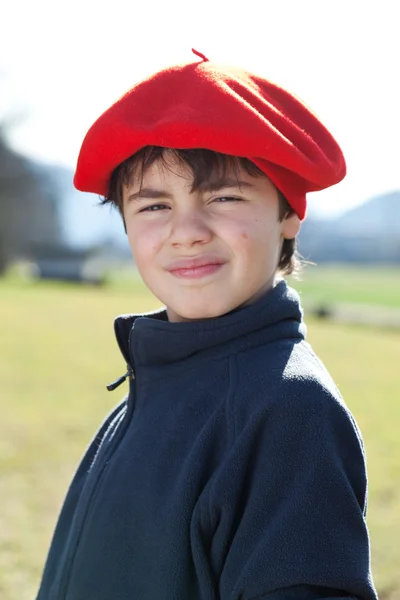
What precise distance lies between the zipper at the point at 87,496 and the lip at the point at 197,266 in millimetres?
286

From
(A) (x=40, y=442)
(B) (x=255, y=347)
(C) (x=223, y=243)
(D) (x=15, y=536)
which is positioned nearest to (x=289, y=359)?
(B) (x=255, y=347)

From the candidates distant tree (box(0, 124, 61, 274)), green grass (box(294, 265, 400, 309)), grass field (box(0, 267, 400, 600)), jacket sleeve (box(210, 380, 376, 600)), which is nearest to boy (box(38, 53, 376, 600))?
jacket sleeve (box(210, 380, 376, 600))

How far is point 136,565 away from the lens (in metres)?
1.36

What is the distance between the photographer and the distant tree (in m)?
37.4


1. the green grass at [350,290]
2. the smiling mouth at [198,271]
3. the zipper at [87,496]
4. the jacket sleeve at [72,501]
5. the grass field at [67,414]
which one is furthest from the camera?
the green grass at [350,290]

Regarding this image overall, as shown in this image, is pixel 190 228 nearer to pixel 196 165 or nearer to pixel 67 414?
pixel 196 165

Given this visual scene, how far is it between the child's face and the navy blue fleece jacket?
0.19ft

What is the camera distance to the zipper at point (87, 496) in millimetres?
1540

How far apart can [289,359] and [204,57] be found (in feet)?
2.01

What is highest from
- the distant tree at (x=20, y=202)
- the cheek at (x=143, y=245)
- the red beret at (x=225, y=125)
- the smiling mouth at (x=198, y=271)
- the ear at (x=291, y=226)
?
the distant tree at (x=20, y=202)

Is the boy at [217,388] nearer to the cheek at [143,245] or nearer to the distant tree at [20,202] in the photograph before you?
the cheek at [143,245]

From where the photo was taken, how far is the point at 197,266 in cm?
144

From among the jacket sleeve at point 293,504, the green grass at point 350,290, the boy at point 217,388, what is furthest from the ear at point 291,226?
the green grass at point 350,290

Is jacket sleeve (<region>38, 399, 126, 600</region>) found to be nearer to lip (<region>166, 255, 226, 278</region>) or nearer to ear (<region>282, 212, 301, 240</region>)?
lip (<region>166, 255, 226, 278</region>)
